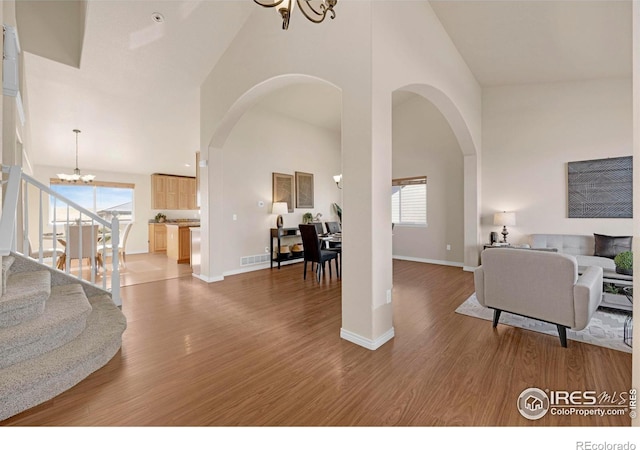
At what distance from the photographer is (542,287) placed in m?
2.38

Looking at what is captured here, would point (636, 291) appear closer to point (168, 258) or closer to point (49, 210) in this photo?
point (168, 258)

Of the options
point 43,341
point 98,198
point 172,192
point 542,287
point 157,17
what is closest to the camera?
point 43,341

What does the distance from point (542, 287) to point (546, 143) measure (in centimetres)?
375

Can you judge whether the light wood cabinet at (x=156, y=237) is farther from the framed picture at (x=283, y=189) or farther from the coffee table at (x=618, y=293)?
the coffee table at (x=618, y=293)

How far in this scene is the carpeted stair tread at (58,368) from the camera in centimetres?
156

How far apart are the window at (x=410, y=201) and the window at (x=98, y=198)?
7238mm

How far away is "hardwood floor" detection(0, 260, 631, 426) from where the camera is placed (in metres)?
1.55

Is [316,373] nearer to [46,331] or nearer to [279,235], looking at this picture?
[46,331]

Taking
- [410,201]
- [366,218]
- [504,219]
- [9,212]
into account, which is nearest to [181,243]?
[9,212]

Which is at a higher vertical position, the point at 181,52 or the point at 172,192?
the point at 181,52

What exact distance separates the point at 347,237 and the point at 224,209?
3.10m

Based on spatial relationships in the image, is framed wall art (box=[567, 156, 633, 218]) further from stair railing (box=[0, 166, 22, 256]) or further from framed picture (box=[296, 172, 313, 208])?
stair railing (box=[0, 166, 22, 256])

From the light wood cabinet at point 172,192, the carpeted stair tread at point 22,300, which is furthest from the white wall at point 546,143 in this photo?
the light wood cabinet at point 172,192
